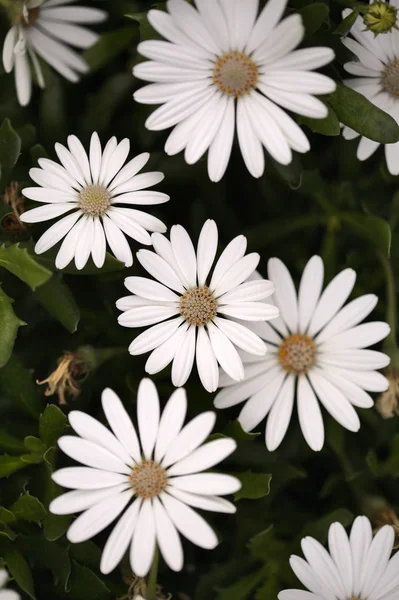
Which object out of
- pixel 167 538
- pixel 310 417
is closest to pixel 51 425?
pixel 167 538

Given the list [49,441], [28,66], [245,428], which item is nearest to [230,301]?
[245,428]

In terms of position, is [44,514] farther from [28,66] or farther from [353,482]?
[28,66]

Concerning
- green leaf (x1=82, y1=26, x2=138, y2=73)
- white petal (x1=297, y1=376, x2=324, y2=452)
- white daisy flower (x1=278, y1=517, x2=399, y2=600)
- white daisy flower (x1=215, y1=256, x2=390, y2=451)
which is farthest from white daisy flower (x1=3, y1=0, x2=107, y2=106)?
white daisy flower (x1=278, y1=517, x2=399, y2=600)

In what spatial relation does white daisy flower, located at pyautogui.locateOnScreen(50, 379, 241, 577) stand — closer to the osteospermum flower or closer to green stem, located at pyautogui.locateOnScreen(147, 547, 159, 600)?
green stem, located at pyautogui.locateOnScreen(147, 547, 159, 600)

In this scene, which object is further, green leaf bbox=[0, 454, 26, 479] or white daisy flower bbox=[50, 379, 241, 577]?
green leaf bbox=[0, 454, 26, 479]

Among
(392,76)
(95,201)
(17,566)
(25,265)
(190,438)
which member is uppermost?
(392,76)

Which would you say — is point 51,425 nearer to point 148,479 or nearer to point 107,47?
point 148,479
